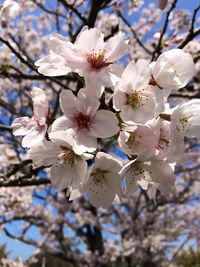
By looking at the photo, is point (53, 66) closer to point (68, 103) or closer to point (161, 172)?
point (68, 103)

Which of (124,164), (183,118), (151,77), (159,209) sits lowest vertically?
(159,209)

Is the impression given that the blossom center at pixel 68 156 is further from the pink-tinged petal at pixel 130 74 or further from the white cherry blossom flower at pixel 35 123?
the pink-tinged petal at pixel 130 74

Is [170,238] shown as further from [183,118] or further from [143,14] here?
[183,118]

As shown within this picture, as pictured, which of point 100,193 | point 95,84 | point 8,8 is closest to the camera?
point 95,84

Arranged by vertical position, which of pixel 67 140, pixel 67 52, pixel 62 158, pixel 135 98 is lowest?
pixel 62 158

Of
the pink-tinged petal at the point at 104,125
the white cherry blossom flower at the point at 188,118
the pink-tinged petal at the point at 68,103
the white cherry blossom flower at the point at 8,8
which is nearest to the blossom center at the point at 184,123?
the white cherry blossom flower at the point at 188,118

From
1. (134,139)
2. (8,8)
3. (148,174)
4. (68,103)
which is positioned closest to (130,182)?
(148,174)

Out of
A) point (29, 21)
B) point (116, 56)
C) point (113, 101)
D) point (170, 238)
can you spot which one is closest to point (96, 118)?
point (113, 101)
